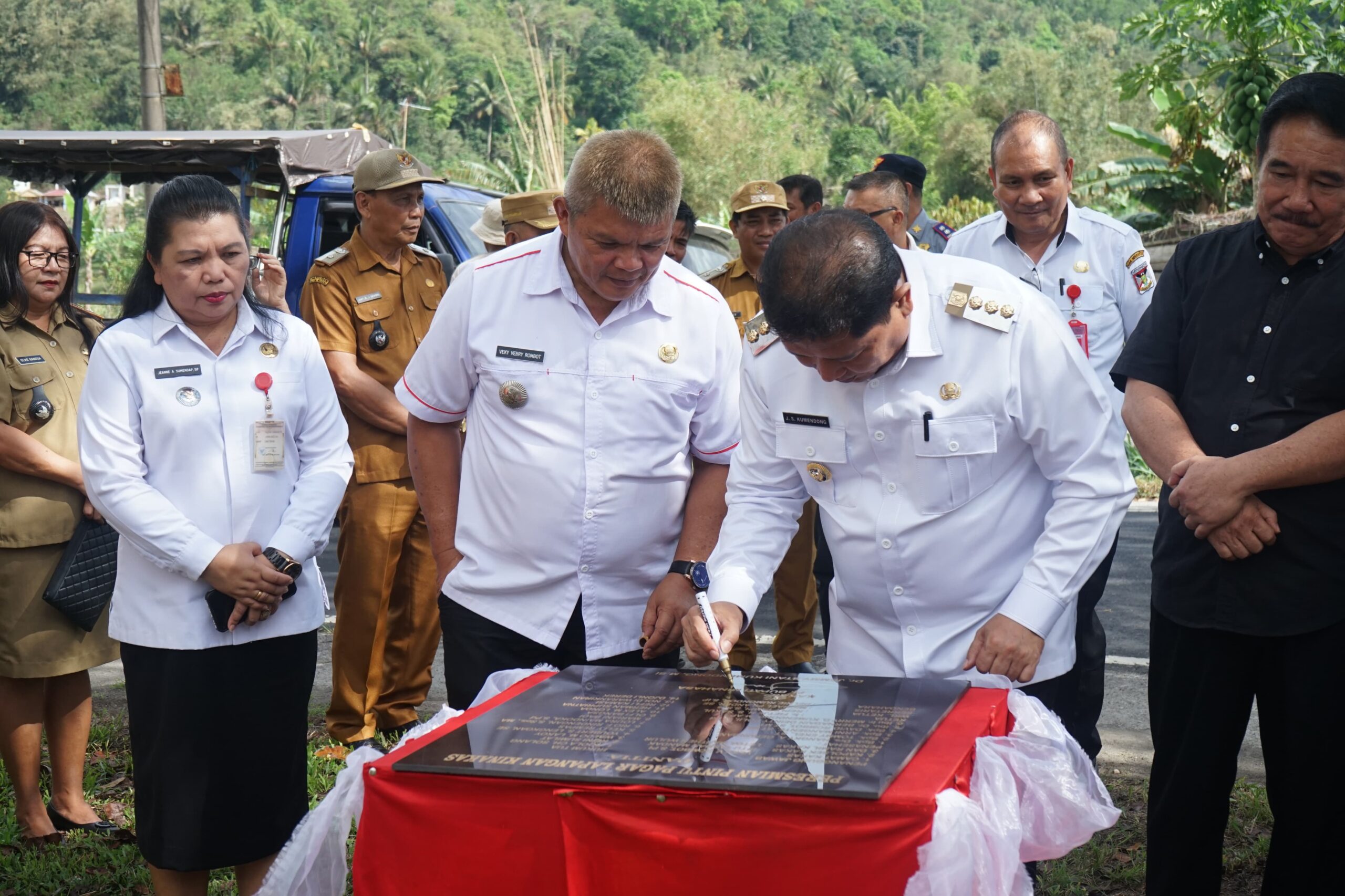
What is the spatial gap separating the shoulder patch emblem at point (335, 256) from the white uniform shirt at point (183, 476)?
178 centimetres

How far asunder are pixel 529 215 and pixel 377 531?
165cm

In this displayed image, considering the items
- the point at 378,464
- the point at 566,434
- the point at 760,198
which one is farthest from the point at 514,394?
the point at 760,198

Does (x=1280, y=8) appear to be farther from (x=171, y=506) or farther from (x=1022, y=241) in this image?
(x=171, y=506)

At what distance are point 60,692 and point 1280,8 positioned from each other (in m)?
9.63

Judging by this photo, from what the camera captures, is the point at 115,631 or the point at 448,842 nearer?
the point at 448,842

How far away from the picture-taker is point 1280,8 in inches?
382

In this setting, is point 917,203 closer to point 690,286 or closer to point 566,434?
point 690,286

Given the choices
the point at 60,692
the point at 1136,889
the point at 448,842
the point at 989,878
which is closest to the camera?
the point at 989,878

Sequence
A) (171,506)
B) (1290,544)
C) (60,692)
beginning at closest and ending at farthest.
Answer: (1290,544) → (171,506) → (60,692)

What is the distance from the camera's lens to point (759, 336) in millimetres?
2619

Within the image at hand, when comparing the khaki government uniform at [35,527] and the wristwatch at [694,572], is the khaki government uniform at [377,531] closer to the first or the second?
the khaki government uniform at [35,527]

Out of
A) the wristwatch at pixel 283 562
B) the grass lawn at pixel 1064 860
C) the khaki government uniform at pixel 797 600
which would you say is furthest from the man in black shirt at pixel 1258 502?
the khaki government uniform at pixel 797 600

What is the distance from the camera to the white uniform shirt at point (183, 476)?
276cm

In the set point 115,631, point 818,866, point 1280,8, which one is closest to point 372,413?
point 115,631
